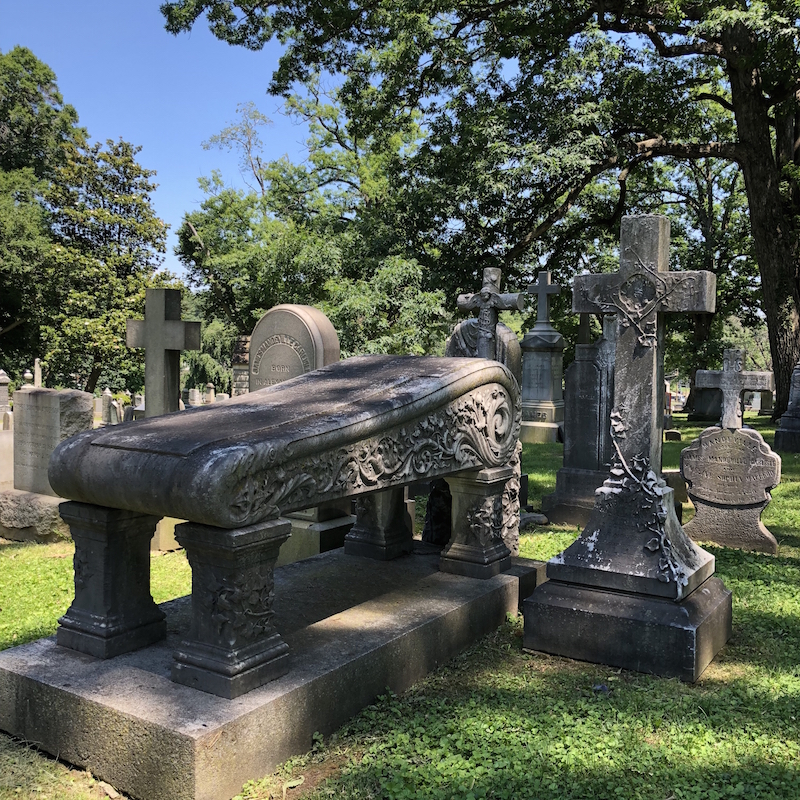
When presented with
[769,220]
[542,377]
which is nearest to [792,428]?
[769,220]

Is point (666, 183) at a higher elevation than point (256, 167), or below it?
below

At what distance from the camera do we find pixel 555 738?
331 cm

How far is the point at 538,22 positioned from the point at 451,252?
5170 mm

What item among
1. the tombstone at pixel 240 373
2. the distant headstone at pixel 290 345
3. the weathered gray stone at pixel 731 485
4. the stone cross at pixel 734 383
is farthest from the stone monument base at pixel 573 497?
the tombstone at pixel 240 373

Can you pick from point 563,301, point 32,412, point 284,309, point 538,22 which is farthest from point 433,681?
point 563,301

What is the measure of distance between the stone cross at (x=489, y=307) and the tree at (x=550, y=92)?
778 centimetres

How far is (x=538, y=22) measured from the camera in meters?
13.7

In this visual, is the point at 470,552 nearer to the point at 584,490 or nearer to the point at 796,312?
the point at 584,490

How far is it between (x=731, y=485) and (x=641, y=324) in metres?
3.38

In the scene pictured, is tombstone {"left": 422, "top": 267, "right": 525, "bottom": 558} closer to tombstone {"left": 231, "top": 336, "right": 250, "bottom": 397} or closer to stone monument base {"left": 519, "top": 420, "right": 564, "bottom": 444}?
stone monument base {"left": 519, "top": 420, "right": 564, "bottom": 444}

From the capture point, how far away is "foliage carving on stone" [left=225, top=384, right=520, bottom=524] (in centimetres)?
301

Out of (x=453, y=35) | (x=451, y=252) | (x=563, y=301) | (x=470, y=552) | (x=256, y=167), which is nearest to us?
(x=470, y=552)

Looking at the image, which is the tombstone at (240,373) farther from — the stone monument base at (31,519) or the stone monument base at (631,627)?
the stone monument base at (631,627)

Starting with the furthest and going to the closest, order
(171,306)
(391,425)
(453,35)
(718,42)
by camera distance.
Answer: (453,35) < (718,42) < (171,306) < (391,425)
